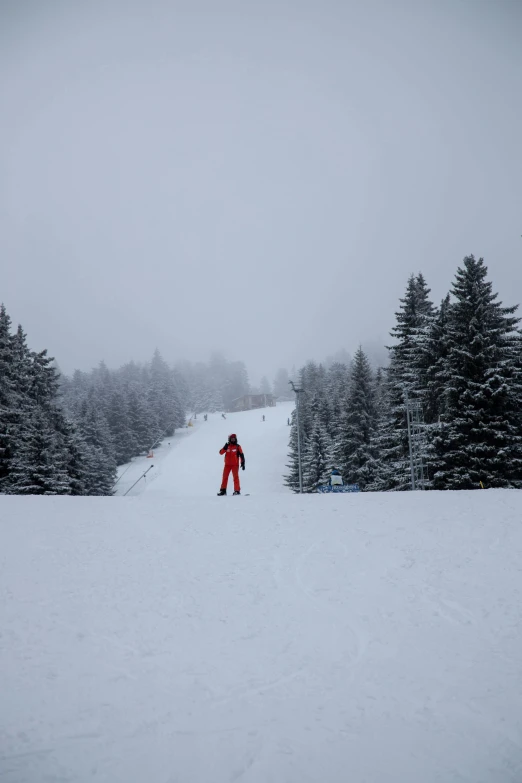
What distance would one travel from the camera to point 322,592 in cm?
622

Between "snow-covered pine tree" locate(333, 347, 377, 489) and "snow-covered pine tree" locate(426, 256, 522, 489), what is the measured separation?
889cm

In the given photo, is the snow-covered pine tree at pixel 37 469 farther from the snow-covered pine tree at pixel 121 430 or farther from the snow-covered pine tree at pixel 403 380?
the snow-covered pine tree at pixel 121 430

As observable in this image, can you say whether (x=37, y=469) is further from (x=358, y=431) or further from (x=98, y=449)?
(x=98, y=449)

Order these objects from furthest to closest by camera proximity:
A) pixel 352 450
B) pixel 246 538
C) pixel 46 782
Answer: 1. pixel 352 450
2. pixel 246 538
3. pixel 46 782

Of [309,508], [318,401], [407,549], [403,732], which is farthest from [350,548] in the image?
[318,401]

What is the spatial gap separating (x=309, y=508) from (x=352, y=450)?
→ 21.6m

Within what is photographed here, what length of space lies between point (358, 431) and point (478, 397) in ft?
40.1

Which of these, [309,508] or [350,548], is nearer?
[350,548]

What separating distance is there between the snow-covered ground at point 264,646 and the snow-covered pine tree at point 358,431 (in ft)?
66.8

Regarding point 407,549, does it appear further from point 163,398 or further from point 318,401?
point 163,398

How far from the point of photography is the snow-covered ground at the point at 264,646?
3412 millimetres

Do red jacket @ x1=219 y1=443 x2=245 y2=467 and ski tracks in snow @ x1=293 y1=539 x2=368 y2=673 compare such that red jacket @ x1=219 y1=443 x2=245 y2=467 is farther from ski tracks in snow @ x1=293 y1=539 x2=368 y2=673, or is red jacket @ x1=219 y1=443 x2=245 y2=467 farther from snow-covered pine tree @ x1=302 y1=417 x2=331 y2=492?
snow-covered pine tree @ x1=302 y1=417 x2=331 y2=492

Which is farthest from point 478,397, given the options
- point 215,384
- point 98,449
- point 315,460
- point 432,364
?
point 215,384

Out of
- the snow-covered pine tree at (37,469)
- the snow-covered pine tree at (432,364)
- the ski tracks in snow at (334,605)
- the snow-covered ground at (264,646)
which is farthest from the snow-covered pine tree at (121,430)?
the ski tracks in snow at (334,605)
